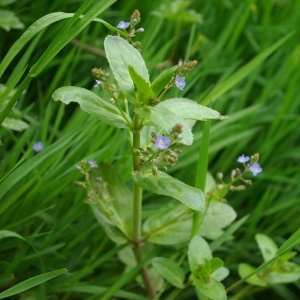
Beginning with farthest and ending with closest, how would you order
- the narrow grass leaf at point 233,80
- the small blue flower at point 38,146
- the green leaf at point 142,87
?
the narrow grass leaf at point 233,80, the small blue flower at point 38,146, the green leaf at point 142,87

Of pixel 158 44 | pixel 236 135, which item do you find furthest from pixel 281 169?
pixel 158 44

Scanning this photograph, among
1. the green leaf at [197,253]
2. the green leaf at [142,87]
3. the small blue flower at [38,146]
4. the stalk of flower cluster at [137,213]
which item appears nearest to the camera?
the green leaf at [142,87]

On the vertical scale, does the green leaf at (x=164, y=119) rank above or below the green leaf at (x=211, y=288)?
above

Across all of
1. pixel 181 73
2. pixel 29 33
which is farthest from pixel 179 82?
pixel 29 33

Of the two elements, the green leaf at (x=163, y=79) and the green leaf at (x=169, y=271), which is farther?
the green leaf at (x=169, y=271)

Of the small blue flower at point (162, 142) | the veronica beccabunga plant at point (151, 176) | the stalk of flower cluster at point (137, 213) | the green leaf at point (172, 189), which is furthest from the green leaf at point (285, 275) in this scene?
the small blue flower at point (162, 142)

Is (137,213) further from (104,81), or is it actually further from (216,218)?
(104,81)

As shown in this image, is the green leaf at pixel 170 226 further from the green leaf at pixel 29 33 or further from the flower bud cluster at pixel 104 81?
the green leaf at pixel 29 33
